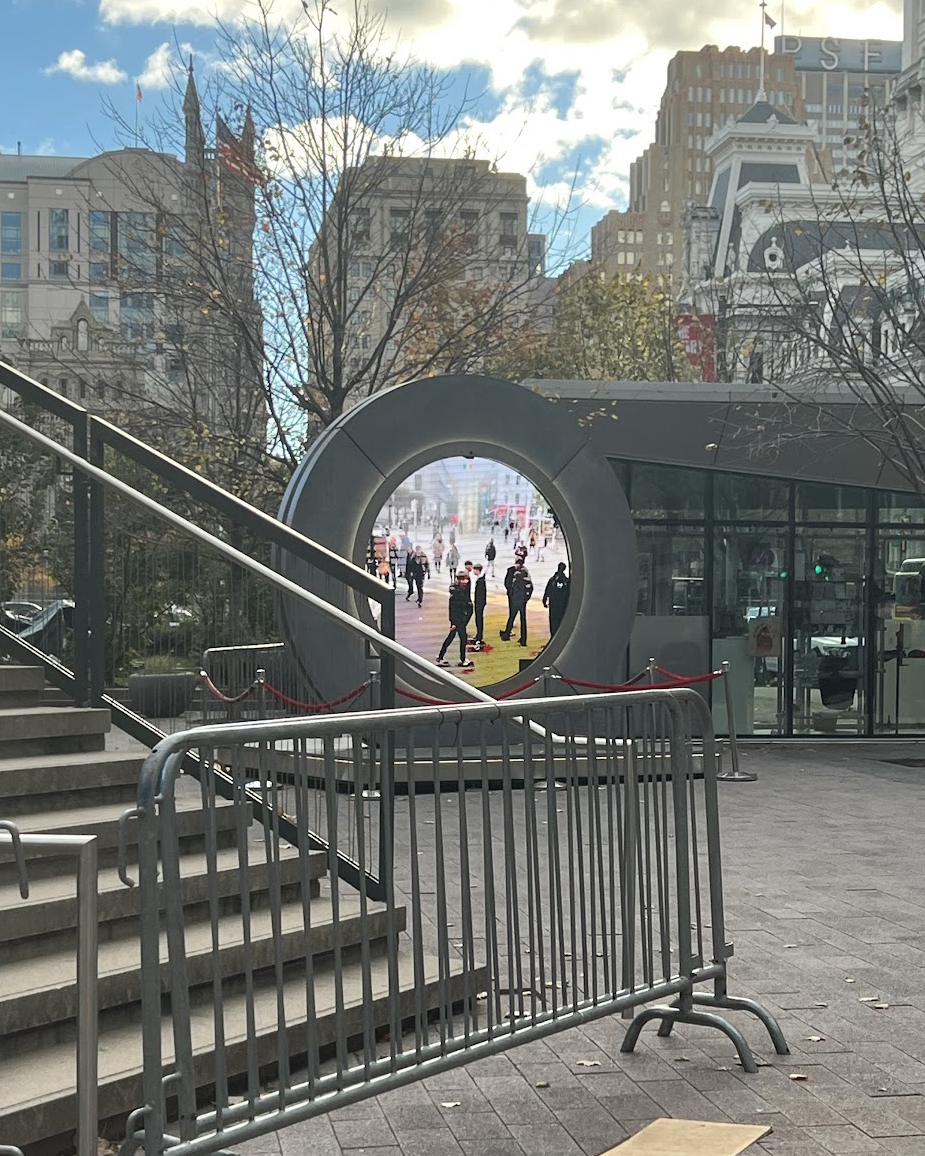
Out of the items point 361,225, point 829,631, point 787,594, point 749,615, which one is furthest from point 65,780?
point 361,225

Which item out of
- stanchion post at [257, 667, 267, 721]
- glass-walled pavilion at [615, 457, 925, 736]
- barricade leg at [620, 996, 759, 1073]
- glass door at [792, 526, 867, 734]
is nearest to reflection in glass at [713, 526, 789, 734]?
glass-walled pavilion at [615, 457, 925, 736]

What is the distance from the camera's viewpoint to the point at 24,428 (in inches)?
299

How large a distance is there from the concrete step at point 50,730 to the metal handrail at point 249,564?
1.06 m

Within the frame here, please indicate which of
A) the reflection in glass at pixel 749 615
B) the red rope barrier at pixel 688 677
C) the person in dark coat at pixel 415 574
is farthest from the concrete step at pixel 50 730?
the reflection in glass at pixel 749 615

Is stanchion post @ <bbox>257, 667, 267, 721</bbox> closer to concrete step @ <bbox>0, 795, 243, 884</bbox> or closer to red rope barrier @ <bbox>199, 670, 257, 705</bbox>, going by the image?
red rope barrier @ <bbox>199, 670, 257, 705</bbox>

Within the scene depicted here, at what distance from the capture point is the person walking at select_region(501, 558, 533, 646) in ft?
56.1

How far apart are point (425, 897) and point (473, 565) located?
1059 cm

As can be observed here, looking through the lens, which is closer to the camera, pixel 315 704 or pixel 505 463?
pixel 315 704

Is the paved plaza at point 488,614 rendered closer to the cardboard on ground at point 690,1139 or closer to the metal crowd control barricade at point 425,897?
the metal crowd control barricade at point 425,897

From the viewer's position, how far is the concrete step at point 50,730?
7141mm

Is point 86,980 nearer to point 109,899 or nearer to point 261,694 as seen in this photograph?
point 109,899

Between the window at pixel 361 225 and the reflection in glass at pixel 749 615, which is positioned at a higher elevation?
the window at pixel 361 225

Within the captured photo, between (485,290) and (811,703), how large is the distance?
30.9 ft

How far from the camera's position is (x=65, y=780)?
270 inches
